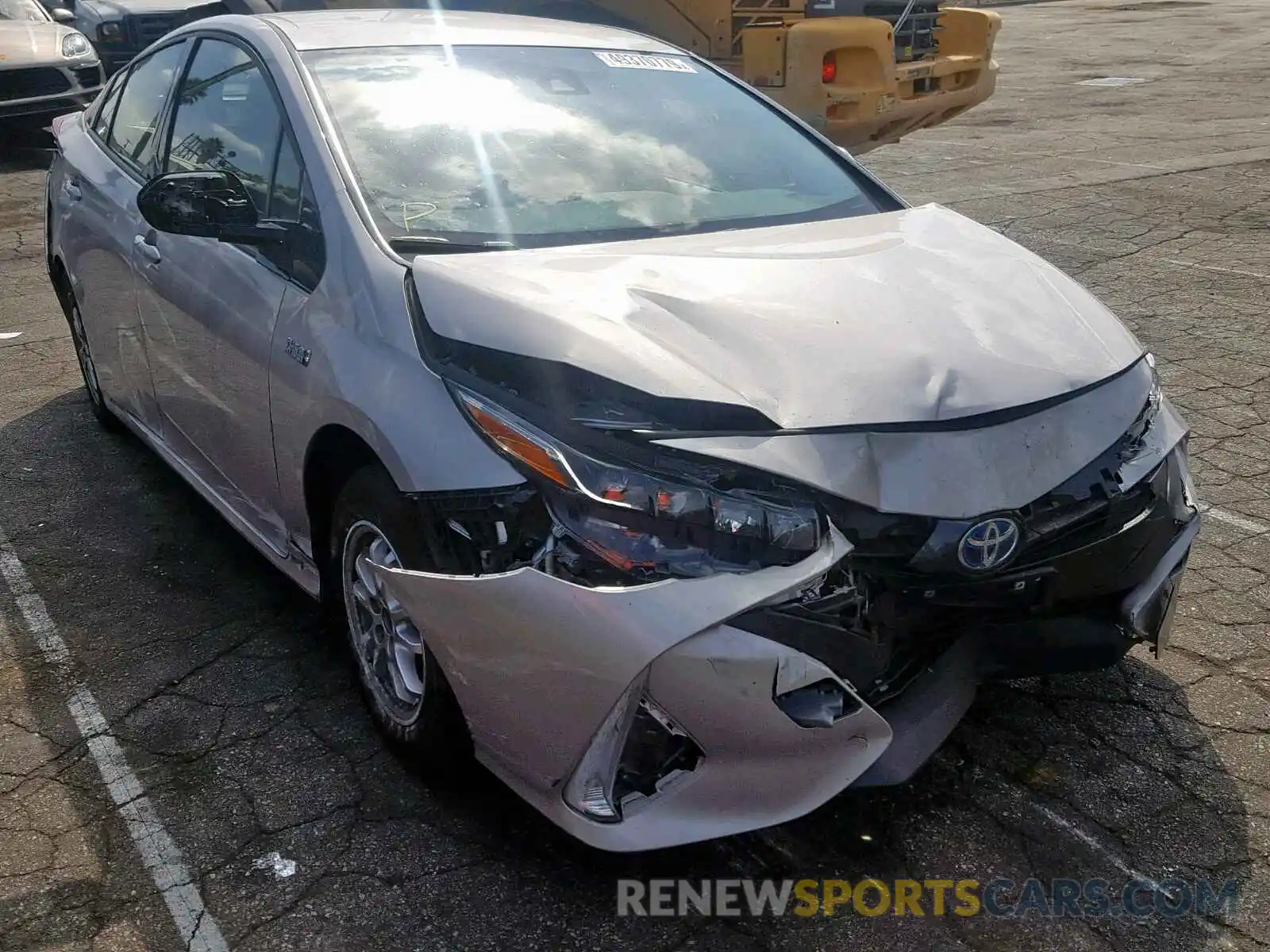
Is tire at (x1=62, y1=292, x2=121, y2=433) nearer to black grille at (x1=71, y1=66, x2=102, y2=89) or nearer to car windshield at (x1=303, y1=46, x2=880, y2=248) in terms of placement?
car windshield at (x1=303, y1=46, x2=880, y2=248)

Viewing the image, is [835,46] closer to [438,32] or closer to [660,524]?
[438,32]

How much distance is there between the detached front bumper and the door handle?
1799 mm

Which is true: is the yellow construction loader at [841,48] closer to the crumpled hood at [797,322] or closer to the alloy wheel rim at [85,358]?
the alloy wheel rim at [85,358]

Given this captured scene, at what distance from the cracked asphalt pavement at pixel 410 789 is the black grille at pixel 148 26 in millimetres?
10772

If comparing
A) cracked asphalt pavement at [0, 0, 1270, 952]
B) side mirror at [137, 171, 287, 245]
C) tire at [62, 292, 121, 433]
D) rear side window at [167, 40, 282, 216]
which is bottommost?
cracked asphalt pavement at [0, 0, 1270, 952]

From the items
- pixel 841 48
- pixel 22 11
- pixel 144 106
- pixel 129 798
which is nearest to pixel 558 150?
pixel 144 106

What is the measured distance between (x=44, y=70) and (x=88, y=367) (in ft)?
26.3

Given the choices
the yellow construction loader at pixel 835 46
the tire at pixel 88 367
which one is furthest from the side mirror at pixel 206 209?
the yellow construction loader at pixel 835 46

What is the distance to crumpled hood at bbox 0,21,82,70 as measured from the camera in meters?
11.6

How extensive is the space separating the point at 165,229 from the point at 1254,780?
3.04 metres

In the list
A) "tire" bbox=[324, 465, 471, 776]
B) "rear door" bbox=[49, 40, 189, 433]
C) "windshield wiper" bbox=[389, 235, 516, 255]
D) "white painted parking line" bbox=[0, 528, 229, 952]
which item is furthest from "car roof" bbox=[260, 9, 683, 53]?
"white painted parking line" bbox=[0, 528, 229, 952]

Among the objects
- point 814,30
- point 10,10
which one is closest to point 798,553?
point 814,30

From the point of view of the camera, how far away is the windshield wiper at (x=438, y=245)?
9.68 ft

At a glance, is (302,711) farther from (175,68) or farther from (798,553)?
(175,68)
